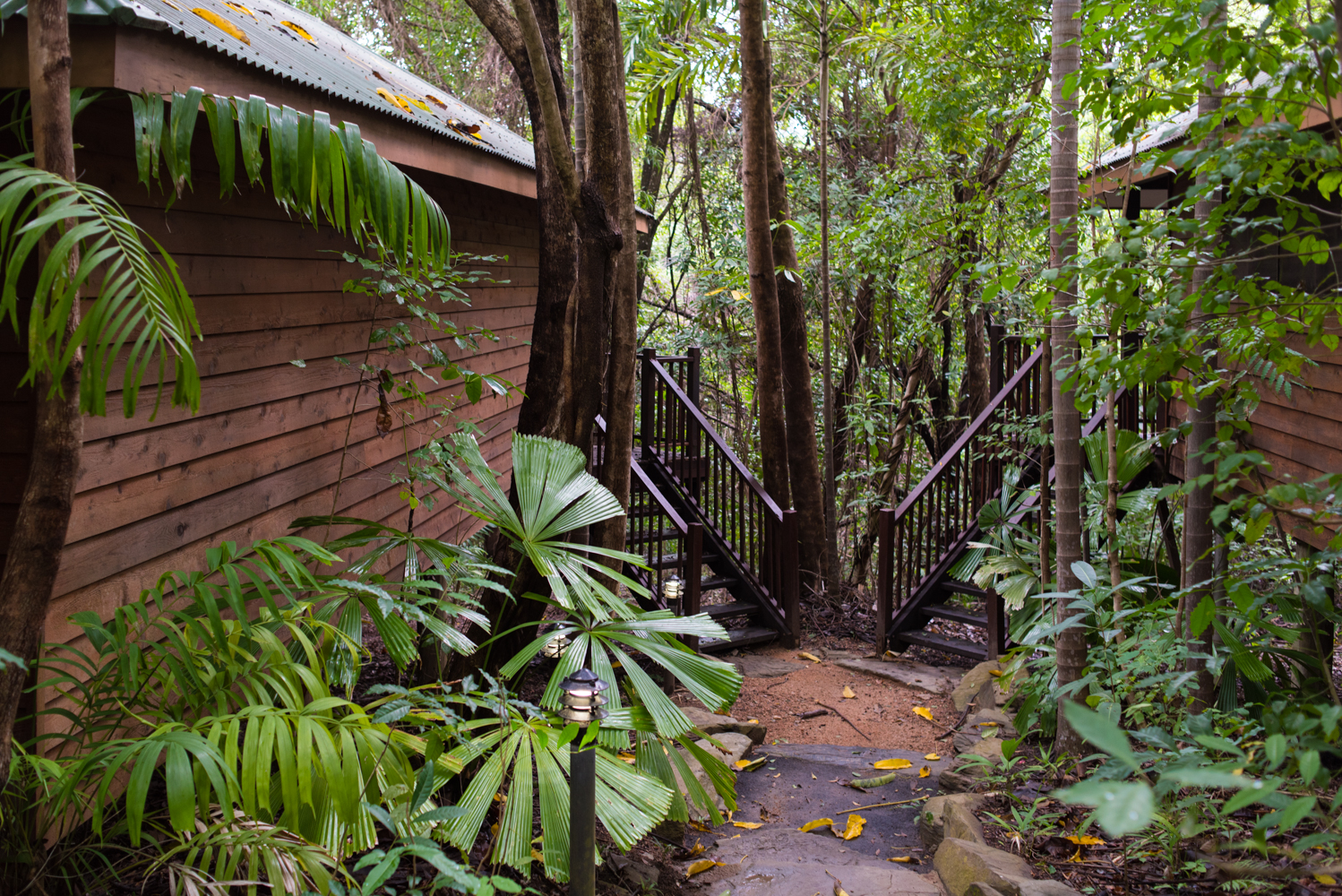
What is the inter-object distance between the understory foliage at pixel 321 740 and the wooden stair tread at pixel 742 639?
3.26 metres

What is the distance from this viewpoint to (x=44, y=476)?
2.04m

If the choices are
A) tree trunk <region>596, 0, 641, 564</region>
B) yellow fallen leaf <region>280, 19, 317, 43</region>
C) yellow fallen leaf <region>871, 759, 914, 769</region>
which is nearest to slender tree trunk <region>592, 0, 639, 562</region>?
tree trunk <region>596, 0, 641, 564</region>

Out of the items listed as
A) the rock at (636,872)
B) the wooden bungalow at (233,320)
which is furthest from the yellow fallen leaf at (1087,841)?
the wooden bungalow at (233,320)

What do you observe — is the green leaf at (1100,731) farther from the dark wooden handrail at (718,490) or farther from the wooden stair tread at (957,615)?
the dark wooden handrail at (718,490)

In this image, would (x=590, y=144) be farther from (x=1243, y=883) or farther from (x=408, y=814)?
(x=1243, y=883)

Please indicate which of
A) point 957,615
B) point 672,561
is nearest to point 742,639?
point 672,561

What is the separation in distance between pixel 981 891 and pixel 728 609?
14.2ft

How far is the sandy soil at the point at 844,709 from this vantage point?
553 centimetres

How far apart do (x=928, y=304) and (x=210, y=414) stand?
26.9 feet

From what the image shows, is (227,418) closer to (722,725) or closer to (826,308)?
(722,725)

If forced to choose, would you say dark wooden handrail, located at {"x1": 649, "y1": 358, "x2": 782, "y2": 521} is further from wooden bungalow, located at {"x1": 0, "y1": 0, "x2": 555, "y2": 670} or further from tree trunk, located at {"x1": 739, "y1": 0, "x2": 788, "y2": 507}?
wooden bungalow, located at {"x1": 0, "y1": 0, "x2": 555, "y2": 670}

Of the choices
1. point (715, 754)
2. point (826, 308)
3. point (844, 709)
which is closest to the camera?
point (715, 754)

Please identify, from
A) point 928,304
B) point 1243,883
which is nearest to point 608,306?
point 1243,883

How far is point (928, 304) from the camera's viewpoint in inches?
397
